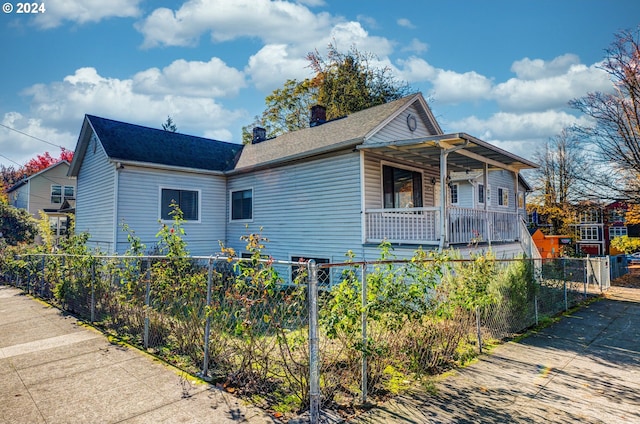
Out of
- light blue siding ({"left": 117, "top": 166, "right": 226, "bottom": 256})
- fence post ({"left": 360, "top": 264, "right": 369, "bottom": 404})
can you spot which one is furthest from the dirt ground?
light blue siding ({"left": 117, "top": 166, "right": 226, "bottom": 256})

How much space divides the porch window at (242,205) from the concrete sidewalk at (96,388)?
7.87 metres

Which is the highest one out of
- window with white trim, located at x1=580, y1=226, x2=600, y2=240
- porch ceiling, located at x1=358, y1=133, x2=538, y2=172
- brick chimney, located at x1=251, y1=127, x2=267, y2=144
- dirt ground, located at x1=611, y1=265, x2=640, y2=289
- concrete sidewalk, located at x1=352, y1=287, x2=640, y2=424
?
brick chimney, located at x1=251, y1=127, x2=267, y2=144

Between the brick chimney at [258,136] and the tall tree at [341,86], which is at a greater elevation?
the tall tree at [341,86]

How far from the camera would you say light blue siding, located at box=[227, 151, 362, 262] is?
1016 cm

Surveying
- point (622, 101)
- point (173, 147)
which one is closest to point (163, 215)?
point (173, 147)

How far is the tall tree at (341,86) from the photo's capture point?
26.6 metres

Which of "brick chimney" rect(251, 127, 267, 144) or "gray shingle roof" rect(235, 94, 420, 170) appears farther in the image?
"brick chimney" rect(251, 127, 267, 144)

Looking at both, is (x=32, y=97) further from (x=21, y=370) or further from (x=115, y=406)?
(x=115, y=406)

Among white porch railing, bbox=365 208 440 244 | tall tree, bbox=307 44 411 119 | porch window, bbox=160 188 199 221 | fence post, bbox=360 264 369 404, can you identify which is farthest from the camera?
tall tree, bbox=307 44 411 119

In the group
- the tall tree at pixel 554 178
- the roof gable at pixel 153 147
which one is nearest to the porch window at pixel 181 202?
the roof gable at pixel 153 147

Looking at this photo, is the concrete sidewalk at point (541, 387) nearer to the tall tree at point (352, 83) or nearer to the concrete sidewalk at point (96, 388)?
the concrete sidewalk at point (96, 388)

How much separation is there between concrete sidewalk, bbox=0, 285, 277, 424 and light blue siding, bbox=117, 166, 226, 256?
6.34m

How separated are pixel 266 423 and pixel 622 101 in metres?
22.1

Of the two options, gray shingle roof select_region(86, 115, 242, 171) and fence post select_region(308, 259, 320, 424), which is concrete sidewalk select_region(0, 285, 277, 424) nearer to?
fence post select_region(308, 259, 320, 424)
